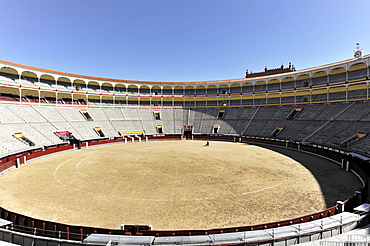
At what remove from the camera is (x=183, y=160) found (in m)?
23.5

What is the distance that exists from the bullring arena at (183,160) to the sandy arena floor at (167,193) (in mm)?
102

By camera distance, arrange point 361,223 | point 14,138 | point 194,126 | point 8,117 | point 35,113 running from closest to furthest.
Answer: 1. point 361,223
2. point 14,138
3. point 8,117
4. point 35,113
5. point 194,126

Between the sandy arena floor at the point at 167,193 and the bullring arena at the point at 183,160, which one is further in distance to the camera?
the sandy arena floor at the point at 167,193

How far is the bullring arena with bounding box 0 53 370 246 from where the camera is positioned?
8344 millimetres

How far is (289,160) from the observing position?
23.5 meters

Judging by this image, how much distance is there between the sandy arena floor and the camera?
1025cm

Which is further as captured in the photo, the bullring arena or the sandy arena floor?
the sandy arena floor

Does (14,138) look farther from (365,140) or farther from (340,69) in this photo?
(340,69)

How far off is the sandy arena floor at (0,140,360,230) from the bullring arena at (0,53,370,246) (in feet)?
0.33

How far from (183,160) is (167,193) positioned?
402 inches

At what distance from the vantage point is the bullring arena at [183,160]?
27.4 feet

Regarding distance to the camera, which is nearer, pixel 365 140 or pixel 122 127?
pixel 365 140

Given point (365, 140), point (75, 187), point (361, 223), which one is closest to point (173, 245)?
point (361, 223)

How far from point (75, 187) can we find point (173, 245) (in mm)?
11122
